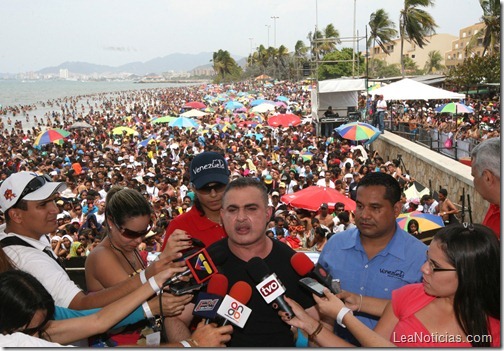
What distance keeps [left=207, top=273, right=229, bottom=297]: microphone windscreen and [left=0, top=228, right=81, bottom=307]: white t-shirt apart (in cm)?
72

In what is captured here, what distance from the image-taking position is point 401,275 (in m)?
2.59

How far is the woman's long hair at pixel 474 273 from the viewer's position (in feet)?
5.86

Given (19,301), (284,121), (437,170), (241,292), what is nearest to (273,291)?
(241,292)

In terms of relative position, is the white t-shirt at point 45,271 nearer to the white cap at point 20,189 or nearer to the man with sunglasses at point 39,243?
the man with sunglasses at point 39,243

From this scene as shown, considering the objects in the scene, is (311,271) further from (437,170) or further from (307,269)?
(437,170)

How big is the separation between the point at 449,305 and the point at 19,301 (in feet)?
5.04

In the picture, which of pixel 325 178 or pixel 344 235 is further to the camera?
pixel 325 178

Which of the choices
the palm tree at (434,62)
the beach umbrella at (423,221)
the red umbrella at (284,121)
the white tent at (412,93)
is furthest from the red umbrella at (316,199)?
the palm tree at (434,62)

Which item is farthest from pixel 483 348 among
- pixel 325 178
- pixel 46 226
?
pixel 325 178

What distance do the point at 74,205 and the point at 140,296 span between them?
7627 mm

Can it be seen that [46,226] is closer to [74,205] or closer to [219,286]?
[219,286]

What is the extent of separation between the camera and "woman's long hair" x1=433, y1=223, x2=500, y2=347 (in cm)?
179

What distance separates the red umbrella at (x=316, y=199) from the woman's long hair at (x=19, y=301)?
615 centimetres

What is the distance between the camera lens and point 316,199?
7902 millimetres
